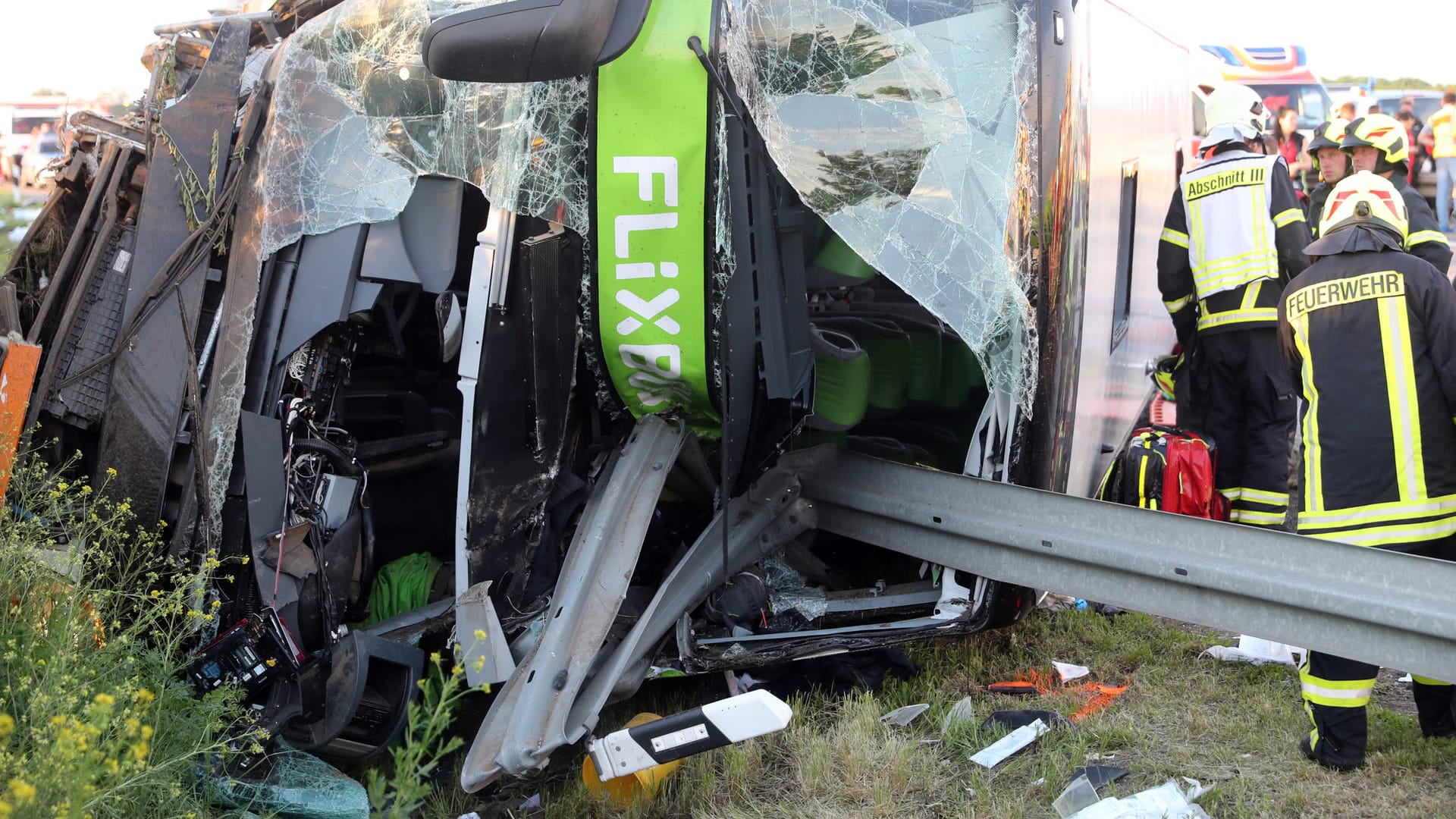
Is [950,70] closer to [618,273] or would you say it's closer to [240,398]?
[618,273]

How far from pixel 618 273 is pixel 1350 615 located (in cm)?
203

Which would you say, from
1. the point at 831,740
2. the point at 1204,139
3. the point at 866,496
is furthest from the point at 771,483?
the point at 1204,139

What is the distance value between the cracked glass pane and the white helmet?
3082mm

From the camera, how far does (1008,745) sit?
11.5 feet

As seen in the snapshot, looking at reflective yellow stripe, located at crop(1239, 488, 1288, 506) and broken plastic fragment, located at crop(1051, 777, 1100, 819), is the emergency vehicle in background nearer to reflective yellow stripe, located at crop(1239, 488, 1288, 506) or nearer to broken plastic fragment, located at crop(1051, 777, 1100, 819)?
reflective yellow stripe, located at crop(1239, 488, 1288, 506)

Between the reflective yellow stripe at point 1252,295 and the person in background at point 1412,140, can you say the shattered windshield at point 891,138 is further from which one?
the person in background at point 1412,140

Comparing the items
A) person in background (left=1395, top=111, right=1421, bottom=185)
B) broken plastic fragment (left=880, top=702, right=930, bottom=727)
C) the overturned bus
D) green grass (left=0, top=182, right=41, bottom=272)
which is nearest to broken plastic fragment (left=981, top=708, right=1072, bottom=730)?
broken plastic fragment (left=880, top=702, right=930, bottom=727)

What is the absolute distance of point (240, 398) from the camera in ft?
12.1

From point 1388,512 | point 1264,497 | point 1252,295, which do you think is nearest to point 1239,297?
point 1252,295

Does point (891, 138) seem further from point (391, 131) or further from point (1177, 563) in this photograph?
point (391, 131)

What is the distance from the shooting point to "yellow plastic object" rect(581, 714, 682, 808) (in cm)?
325

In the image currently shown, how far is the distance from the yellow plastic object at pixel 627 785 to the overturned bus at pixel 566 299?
8.7 inches

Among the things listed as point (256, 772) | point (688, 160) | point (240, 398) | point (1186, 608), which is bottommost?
point (256, 772)

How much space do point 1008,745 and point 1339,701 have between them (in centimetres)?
92
